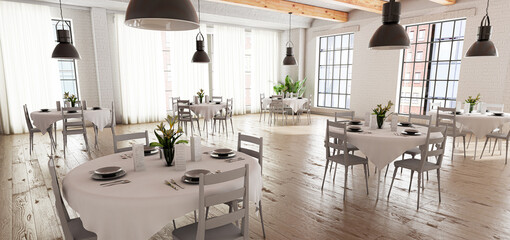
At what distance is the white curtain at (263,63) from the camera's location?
34.2 ft

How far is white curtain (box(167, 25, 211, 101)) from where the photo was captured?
8.80m

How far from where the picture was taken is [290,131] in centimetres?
739

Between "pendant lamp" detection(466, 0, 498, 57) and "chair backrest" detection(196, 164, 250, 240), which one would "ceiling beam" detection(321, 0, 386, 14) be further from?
"chair backrest" detection(196, 164, 250, 240)

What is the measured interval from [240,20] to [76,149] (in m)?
5.74

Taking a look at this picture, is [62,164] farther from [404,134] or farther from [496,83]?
[496,83]

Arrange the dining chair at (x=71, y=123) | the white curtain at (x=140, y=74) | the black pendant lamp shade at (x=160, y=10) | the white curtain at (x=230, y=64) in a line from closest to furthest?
the black pendant lamp shade at (x=160, y=10)
the dining chair at (x=71, y=123)
the white curtain at (x=140, y=74)
the white curtain at (x=230, y=64)

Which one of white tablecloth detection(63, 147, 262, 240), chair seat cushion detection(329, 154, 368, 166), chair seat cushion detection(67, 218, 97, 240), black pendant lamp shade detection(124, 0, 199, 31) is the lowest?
chair seat cushion detection(67, 218, 97, 240)

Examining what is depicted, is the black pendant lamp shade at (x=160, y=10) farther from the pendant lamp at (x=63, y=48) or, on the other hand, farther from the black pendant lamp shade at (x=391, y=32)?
the pendant lamp at (x=63, y=48)

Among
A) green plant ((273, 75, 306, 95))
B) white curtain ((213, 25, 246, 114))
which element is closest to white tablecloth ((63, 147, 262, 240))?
white curtain ((213, 25, 246, 114))

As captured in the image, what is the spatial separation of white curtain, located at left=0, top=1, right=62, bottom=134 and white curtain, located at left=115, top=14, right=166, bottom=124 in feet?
5.21

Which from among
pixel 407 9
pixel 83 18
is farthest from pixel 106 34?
pixel 407 9

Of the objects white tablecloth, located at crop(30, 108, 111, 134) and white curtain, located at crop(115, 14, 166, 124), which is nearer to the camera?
white tablecloth, located at crop(30, 108, 111, 134)

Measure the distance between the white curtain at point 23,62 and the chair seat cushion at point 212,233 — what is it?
282 inches

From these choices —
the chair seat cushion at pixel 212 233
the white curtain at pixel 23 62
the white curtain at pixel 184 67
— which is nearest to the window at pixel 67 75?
the white curtain at pixel 23 62
